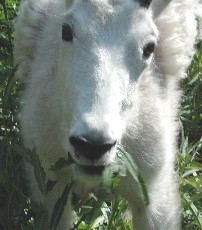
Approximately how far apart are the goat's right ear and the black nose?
121 centimetres

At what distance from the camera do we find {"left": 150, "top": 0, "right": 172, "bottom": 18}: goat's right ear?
4.56 m

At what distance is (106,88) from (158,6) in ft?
3.30

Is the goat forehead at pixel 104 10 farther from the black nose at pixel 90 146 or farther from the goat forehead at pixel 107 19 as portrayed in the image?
the black nose at pixel 90 146

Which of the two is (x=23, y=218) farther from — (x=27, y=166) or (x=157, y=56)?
(x=157, y=56)

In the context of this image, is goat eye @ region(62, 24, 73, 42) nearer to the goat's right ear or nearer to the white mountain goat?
the white mountain goat

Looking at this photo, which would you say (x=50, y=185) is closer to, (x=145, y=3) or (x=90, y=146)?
(x=90, y=146)

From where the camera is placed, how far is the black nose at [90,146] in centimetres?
366

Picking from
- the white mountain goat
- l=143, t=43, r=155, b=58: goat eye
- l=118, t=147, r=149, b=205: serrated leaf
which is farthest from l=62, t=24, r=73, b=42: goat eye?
l=118, t=147, r=149, b=205: serrated leaf

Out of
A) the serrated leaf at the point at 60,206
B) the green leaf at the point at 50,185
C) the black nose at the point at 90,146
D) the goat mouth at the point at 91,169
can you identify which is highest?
the black nose at the point at 90,146

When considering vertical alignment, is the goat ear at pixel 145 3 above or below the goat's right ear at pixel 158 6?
above

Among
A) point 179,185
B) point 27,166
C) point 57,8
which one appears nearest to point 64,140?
point 27,166

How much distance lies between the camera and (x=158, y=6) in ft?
15.2

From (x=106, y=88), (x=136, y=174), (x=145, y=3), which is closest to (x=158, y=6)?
(x=145, y=3)

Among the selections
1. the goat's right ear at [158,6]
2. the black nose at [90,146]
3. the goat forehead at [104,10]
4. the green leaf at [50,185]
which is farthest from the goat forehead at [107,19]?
the green leaf at [50,185]
